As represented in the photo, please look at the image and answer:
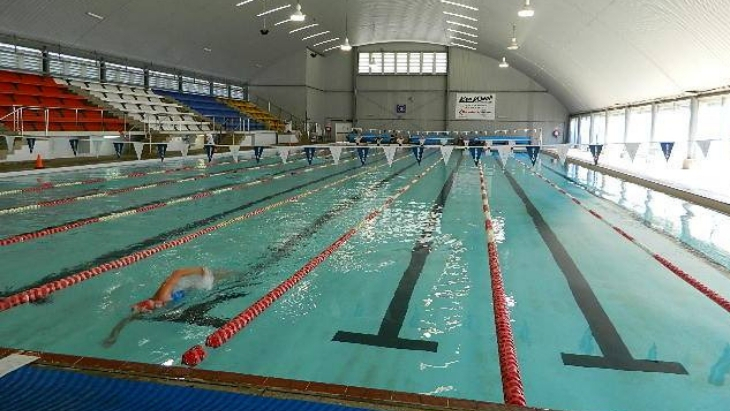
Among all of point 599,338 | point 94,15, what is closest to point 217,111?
point 94,15

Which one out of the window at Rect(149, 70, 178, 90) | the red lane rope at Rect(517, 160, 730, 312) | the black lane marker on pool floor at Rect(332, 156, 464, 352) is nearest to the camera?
the black lane marker on pool floor at Rect(332, 156, 464, 352)

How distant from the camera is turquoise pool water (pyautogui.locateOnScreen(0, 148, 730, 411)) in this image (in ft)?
10.1

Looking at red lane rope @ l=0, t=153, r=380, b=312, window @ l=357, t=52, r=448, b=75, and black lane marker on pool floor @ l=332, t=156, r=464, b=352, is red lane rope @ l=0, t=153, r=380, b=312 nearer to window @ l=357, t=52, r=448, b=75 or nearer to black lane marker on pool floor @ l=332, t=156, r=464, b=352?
black lane marker on pool floor @ l=332, t=156, r=464, b=352

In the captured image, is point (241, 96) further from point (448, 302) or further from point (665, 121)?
point (448, 302)

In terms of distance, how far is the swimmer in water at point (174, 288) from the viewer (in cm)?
382

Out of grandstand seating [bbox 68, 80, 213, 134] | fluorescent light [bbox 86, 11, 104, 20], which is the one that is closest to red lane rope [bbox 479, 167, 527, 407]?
fluorescent light [bbox 86, 11, 104, 20]

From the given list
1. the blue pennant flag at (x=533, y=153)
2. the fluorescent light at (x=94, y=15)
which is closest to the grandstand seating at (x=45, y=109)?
the fluorescent light at (x=94, y=15)

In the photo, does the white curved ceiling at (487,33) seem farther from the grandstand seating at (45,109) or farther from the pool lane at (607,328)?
the pool lane at (607,328)

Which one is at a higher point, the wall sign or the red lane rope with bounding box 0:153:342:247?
the wall sign

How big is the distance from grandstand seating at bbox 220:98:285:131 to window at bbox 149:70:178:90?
3.16 m

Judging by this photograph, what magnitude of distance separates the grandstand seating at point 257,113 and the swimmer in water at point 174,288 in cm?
2464

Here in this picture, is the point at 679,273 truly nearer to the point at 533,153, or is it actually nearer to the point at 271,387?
the point at 271,387

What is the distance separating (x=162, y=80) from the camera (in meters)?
25.3

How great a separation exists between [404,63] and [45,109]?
898 inches
